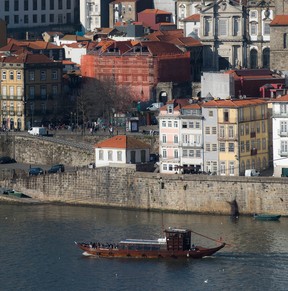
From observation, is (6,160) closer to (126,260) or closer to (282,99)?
(282,99)

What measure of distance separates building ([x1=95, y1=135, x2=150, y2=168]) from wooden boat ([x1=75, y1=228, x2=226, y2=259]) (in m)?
13.1

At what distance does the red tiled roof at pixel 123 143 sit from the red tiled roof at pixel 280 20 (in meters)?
24.0

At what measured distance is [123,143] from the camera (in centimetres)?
10925

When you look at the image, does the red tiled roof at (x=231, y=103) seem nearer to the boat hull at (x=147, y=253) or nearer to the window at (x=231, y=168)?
the window at (x=231, y=168)

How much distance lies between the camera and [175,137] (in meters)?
109

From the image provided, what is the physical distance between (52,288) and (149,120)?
111ft

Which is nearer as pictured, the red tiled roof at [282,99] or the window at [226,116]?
the red tiled roof at [282,99]

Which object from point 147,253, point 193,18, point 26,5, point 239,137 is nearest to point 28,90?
point 239,137

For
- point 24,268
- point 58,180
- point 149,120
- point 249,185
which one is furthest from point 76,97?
point 24,268

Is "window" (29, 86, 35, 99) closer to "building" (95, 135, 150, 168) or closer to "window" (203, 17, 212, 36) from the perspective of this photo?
"building" (95, 135, 150, 168)

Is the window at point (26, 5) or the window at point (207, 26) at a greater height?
the window at point (26, 5)

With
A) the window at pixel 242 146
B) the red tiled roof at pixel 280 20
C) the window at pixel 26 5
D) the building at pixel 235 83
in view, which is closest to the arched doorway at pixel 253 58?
the red tiled roof at pixel 280 20

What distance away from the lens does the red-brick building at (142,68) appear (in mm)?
128250

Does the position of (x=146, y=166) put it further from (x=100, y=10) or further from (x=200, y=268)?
(x=100, y=10)
